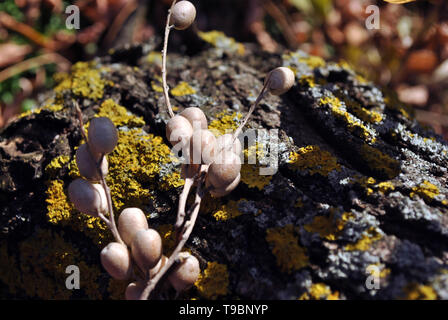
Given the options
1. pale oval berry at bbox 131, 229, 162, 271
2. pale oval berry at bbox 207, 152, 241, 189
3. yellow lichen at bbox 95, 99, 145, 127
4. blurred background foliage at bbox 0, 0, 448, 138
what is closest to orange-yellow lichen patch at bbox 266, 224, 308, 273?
pale oval berry at bbox 207, 152, 241, 189

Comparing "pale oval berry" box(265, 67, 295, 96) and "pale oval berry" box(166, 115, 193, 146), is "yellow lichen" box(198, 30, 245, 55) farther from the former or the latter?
"pale oval berry" box(166, 115, 193, 146)

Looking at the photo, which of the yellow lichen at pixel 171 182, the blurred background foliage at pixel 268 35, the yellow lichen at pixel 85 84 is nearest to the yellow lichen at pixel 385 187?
the yellow lichen at pixel 171 182

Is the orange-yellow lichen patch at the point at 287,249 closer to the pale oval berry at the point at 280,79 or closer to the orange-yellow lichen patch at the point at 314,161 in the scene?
the orange-yellow lichen patch at the point at 314,161

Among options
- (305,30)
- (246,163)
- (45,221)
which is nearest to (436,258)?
(246,163)

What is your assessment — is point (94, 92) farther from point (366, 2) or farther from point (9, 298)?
point (366, 2)

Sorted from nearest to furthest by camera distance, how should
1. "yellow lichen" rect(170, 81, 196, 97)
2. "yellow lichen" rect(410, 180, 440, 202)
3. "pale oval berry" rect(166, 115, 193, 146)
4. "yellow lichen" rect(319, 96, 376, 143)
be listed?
"pale oval berry" rect(166, 115, 193, 146), "yellow lichen" rect(410, 180, 440, 202), "yellow lichen" rect(319, 96, 376, 143), "yellow lichen" rect(170, 81, 196, 97)
